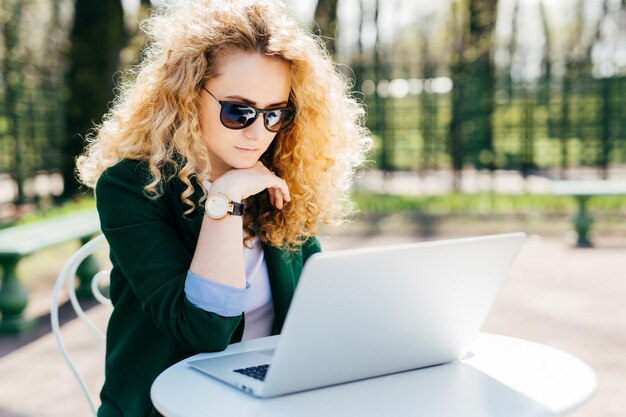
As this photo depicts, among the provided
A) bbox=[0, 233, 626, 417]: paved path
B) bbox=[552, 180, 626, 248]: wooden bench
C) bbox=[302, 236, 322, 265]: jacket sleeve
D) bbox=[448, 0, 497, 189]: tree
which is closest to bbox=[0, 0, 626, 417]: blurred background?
bbox=[448, 0, 497, 189]: tree

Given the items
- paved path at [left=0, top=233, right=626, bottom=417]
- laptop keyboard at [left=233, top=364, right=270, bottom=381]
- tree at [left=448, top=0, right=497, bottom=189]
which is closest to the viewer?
laptop keyboard at [left=233, top=364, right=270, bottom=381]

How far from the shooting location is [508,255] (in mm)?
1642

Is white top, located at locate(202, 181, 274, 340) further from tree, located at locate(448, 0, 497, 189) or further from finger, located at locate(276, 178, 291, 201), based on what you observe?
tree, located at locate(448, 0, 497, 189)

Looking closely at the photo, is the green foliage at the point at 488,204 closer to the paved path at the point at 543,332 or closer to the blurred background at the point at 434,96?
the blurred background at the point at 434,96

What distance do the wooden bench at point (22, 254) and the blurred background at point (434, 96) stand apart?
11.7 ft

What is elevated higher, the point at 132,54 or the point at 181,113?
the point at 132,54

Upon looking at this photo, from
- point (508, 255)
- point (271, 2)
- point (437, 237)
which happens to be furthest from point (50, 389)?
point (437, 237)

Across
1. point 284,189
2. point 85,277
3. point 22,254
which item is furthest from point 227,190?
point 85,277

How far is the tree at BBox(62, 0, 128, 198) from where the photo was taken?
1155 centimetres

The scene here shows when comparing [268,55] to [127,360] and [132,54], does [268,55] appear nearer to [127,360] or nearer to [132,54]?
[127,360]

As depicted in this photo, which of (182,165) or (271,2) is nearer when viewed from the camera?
(182,165)

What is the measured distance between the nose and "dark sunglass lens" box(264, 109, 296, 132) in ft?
0.05

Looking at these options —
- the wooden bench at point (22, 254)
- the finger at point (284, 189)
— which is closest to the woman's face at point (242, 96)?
the finger at point (284, 189)

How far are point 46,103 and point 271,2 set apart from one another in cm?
969
